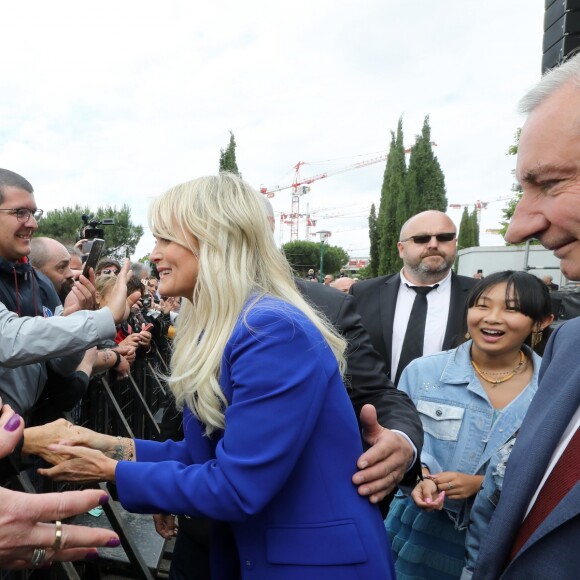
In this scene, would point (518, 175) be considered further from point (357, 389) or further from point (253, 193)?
point (357, 389)

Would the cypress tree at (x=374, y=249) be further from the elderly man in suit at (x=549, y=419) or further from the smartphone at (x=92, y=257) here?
→ the elderly man in suit at (x=549, y=419)

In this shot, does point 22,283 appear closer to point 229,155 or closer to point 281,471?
point 281,471

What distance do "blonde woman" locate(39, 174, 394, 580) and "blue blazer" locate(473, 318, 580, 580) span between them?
1.16ft

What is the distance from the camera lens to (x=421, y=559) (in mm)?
2244

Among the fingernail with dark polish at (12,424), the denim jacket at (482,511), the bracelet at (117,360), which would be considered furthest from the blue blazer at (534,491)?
the bracelet at (117,360)

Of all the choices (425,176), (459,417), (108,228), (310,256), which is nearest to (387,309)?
(459,417)

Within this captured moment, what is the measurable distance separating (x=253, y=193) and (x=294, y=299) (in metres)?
0.41

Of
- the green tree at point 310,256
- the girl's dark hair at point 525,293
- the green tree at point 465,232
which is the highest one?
the green tree at point 465,232

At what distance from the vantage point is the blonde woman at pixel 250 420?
1.31m

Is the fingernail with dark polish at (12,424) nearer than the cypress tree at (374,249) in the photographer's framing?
Yes

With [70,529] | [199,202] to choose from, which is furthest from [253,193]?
[70,529]

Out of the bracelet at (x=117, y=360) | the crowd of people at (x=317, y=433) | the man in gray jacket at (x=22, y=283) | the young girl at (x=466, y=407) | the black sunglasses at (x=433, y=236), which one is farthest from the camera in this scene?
the bracelet at (x=117, y=360)

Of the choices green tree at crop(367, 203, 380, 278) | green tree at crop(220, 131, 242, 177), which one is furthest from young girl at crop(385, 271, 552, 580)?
green tree at crop(220, 131, 242, 177)

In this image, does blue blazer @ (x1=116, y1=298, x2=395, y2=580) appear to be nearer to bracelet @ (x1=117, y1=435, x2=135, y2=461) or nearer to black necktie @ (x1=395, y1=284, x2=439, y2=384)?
bracelet @ (x1=117, y1=435, x2=135, y2=461)
